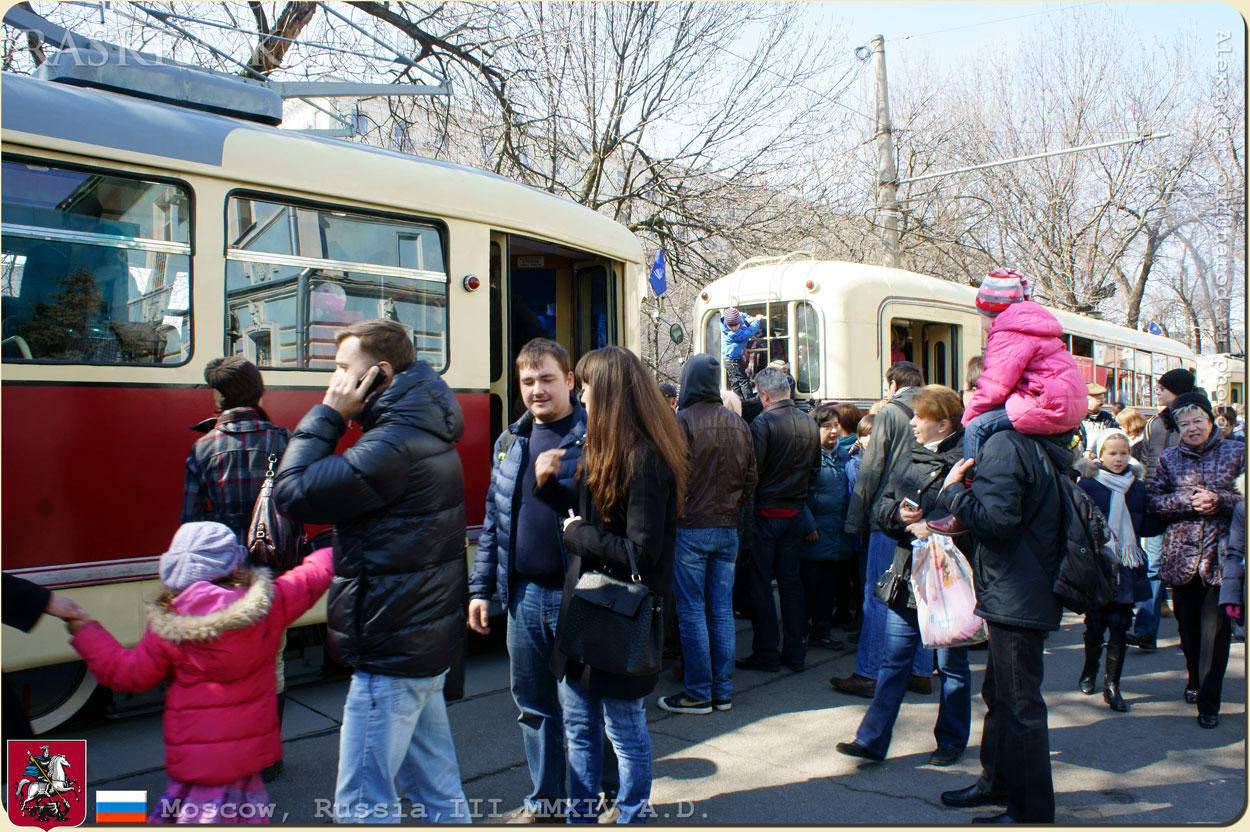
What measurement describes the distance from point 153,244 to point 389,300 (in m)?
1.27

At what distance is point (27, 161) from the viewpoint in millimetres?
3959

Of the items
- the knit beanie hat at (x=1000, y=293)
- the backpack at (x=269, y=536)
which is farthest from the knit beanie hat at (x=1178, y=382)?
the backpack at (x=269, y=536)

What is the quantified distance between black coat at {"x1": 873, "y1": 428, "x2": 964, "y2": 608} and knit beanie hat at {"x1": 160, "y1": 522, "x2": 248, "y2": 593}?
272 centimetres

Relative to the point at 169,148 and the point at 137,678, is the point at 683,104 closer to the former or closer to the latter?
the point at 169,148

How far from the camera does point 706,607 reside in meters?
Answer: 5.07

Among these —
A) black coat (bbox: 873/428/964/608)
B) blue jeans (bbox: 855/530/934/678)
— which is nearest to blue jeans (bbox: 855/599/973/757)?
black coat (bbox: 873/428/964/608)

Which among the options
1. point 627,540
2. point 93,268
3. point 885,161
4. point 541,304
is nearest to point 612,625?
point 627,540

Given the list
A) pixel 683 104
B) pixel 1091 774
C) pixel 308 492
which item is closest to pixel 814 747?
pixel 1091 774

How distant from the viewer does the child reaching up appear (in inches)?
131

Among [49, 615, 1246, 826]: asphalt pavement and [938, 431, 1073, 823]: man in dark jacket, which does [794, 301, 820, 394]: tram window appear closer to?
[49, 615, 1246, 826]: asphalt pavement

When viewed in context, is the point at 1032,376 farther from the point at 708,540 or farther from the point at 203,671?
the point at 203,671

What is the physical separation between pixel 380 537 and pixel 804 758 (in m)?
2.48

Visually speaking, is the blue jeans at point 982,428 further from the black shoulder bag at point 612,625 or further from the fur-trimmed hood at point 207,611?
the fur-trimmed hood at point 207,611

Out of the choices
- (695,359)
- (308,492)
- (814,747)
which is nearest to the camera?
(308,492)
